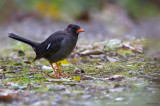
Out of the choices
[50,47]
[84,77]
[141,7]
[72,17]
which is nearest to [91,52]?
[50,47]

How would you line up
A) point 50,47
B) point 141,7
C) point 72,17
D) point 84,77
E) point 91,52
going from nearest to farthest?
point 84,77 → point 50,47 → point 91,52 → point 72,17 → point 141,7

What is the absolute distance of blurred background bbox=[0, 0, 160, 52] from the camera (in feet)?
45.6

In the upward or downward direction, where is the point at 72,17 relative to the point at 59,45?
upward

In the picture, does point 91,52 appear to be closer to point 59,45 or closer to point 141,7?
point 59,45

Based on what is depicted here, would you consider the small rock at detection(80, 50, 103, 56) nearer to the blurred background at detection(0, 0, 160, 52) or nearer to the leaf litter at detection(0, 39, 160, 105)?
the leaf litter at detection(0, 39, 160, 105)

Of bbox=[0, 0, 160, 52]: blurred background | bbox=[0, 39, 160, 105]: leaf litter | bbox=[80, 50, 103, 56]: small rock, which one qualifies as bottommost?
bbox=[0, 39, 160, 105]: leaf litter

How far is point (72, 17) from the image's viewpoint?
15062mm

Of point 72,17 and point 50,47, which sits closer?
point 50,47

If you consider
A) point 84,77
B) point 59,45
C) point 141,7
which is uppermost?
point 141,7

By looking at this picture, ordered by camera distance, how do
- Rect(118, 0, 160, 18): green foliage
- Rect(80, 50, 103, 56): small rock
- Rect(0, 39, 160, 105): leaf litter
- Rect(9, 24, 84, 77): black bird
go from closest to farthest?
1. Rect(0, 39, 160, 105): leaf litter
2. Rect(9, 24, 84, 77): black bird
3. Rect(80, 50, 103, 56): small rock
4. Rect(118, 0, 160, 18): green foliage

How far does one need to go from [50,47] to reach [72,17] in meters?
8.69

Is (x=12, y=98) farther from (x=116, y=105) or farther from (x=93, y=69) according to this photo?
(x=93, y=69)

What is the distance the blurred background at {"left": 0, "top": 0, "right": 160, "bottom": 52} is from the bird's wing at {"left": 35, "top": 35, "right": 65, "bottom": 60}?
21.4 ft

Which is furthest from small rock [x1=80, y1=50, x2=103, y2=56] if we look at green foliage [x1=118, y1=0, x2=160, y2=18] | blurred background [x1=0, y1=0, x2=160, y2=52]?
green foliage [x1=118, y1=0, x2=160, y2=18]
